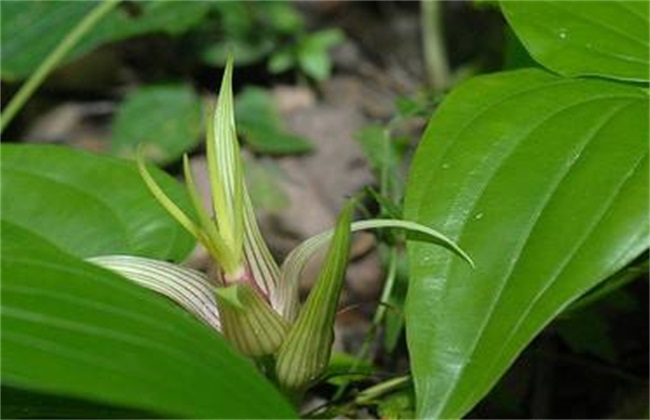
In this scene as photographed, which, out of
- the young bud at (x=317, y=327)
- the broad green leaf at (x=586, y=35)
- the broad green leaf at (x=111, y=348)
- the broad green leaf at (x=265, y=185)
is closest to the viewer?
the broad green leaf at (x=111, y=348)

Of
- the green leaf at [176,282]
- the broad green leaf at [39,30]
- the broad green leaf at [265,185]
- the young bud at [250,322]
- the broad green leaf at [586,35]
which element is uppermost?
the broad green leaf at [39,30]

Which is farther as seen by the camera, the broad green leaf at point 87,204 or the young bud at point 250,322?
the broad green leaf at point 87,204

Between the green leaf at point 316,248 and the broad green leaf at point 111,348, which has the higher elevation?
the broad green leaf at point 111,348

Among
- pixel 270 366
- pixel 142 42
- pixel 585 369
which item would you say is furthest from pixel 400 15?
pixel 270 366

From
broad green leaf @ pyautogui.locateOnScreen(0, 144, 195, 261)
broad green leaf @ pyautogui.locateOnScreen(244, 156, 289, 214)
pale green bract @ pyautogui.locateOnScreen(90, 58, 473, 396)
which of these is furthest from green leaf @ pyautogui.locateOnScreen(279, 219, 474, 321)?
broad green leaf @ pyautogui.locateOnScreen(244, 156, 289, 214)

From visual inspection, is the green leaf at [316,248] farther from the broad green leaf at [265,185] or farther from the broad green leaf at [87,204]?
the broad green leaf at [265,185]

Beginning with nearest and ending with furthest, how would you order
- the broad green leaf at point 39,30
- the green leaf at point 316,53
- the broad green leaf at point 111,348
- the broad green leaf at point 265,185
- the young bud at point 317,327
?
the broad green leaf at point 111,348 < the young bud at point 317,327 < the broad green leaf at point 39,30 < the broad green leaf at point 265,185 < the green leaf at point 316,53

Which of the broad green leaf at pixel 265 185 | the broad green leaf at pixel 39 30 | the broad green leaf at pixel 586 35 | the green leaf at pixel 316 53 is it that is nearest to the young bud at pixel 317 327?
the broad green leaf at pixel 586 35
